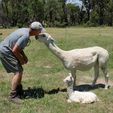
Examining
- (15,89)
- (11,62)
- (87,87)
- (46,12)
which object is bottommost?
(46,12)

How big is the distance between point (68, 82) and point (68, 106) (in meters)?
0.67

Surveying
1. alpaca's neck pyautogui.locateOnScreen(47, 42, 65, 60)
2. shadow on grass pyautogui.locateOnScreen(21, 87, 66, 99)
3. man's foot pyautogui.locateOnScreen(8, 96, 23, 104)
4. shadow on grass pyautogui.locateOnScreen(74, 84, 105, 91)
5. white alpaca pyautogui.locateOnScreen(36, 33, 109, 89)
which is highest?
alpaca's neck pyautogui.locateOnScreen(47, 42, 65, 60)

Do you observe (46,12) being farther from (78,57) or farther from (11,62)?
(11,62)

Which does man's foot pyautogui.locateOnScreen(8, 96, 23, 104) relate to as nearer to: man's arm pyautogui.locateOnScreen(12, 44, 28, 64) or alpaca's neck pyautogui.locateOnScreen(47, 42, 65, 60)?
man's arm pyautogui.locateOnScreen(12, 44, 28, 64)

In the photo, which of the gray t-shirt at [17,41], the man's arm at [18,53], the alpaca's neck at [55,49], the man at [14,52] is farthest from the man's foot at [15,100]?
the alpaca's neck at [55,49]

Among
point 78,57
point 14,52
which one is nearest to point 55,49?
point 78,57

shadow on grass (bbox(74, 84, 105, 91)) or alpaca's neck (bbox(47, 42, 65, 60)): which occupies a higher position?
alpaca's neck (bbox(47, 42, 65, 60))

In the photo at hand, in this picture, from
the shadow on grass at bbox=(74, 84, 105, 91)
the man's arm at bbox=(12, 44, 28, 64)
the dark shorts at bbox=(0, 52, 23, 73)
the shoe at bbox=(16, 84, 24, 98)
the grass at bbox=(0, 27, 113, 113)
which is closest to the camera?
the grass at bbox=(0, 27, 113, 113)

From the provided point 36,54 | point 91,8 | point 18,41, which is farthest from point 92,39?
point 91,8

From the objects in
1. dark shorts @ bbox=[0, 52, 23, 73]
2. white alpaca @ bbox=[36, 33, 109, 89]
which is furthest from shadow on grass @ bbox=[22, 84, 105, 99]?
dark shorts @ bbox=[0, 52, 23, 73]

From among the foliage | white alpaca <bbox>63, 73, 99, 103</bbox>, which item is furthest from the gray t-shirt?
the foliage

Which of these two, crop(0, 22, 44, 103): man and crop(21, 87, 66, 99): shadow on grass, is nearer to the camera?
crop(0, 22, 44, 103): man

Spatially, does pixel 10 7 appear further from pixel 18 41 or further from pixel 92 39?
pixel 18 41

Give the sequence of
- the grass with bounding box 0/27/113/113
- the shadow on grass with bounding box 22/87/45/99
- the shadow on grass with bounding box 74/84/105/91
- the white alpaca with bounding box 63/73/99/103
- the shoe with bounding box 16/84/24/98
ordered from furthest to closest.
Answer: the shadow on grass with bounding box 74/84/105/91, the shadow on grass with bounding box 22/87/45/99, the shoe with bounding box 16/84/24/98, the white alpaca with bounding box 63/73/99/103, the grass with bounding box 0/27/113/113
